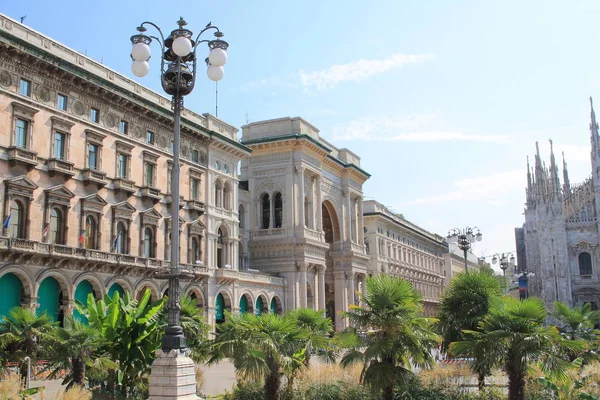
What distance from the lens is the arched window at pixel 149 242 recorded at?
41.2 m

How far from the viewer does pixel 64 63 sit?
113 feet

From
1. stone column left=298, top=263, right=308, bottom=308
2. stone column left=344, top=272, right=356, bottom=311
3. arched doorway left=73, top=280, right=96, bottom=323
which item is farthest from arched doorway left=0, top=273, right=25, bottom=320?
stone column left=344, top=272, right=356, bottom=311

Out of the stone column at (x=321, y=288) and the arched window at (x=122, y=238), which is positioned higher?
the arched window at (x=122, y=238)

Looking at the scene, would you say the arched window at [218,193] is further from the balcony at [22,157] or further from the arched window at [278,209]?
the balcony at [22,157]

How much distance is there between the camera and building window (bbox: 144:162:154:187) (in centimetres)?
4128

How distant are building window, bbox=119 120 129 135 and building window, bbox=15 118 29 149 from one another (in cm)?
732

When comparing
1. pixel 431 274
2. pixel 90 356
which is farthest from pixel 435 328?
pixel 431 274

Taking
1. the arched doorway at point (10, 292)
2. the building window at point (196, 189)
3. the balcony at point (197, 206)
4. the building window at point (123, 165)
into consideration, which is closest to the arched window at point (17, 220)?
the arched doorway at point (10, 292)

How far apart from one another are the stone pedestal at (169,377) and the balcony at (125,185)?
24.7 m

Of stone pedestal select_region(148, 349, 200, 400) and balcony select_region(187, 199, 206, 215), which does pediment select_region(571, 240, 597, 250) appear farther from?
stone pedestal select_region(148, 349, 200, 400)

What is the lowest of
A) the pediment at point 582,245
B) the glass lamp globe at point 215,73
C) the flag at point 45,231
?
the flag at point 45,231

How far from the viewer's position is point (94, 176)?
120ft

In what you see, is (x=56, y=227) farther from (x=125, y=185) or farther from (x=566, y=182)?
(x=566, y=182)

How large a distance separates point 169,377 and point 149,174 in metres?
28.3
